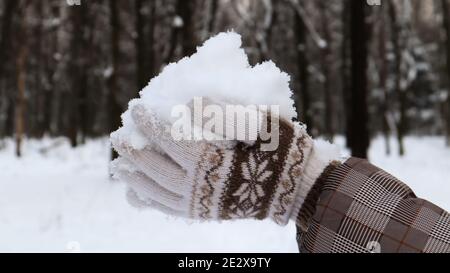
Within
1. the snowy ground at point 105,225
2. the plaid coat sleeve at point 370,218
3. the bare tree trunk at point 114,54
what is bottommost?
the snowy ground at point 105,225

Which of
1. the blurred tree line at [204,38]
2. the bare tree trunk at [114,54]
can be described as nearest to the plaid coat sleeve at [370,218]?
the blurred tree line at [204,38]

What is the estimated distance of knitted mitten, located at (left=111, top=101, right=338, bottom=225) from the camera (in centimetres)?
111

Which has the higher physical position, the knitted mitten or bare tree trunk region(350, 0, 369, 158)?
the knitted mitten

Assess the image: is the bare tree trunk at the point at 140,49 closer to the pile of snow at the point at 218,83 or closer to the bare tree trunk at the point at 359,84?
the bare tree trunk at the point at 359,84

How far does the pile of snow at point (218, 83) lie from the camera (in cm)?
112

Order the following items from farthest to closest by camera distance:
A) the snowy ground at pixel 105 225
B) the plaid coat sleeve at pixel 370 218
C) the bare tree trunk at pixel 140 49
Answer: the bare tree trunk at pixel 140 49 → the snowy ground at pixel 105 225 → the plaid coat sleeve at pixel 370 218

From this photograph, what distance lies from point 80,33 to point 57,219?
1227cm

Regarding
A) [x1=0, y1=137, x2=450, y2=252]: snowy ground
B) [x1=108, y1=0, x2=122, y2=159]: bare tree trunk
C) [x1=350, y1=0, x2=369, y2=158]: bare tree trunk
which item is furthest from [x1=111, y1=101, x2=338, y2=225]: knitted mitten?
[x1=108, y1=0, x2=122, y2=159]: bare tree trunk

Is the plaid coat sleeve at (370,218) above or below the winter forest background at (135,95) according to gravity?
above

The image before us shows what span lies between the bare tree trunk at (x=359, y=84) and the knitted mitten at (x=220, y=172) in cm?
732

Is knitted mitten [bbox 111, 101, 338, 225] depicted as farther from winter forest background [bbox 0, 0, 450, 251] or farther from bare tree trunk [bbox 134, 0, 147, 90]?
bare tree trunk [bbox 134, 0, 147, 90]

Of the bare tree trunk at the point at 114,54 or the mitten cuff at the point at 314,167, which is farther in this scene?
the bare tree trunk at the point at 114,54

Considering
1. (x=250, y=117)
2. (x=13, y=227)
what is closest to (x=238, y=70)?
(x=250, y=117)

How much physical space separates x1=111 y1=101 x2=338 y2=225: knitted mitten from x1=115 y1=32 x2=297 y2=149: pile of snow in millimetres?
28
